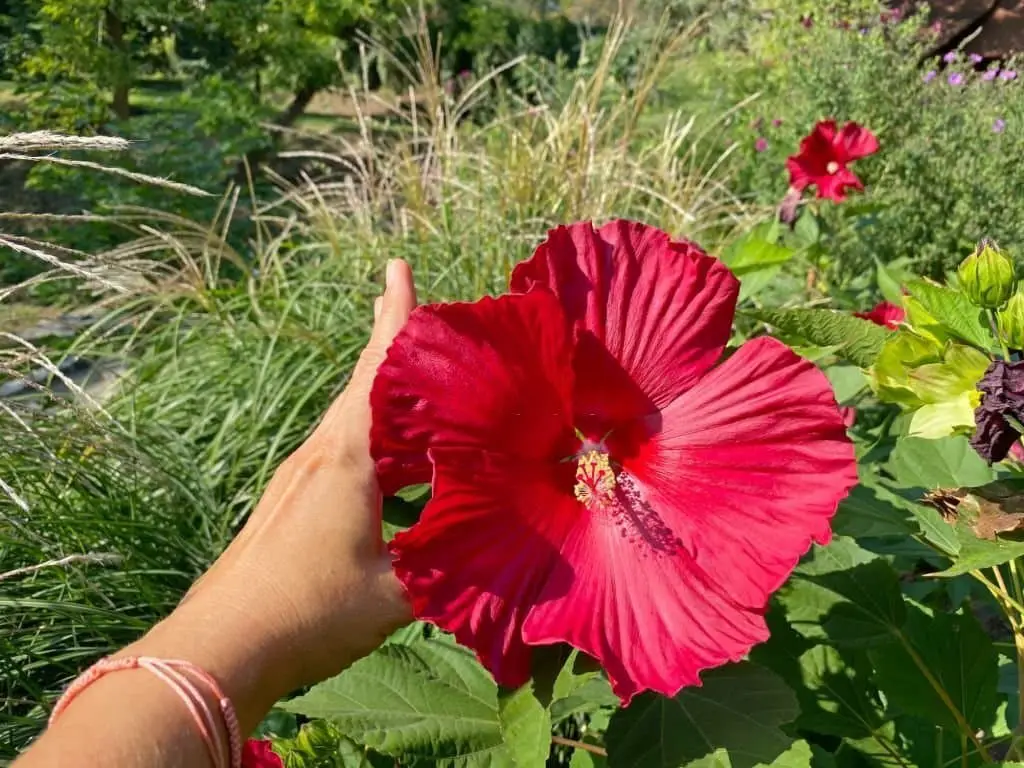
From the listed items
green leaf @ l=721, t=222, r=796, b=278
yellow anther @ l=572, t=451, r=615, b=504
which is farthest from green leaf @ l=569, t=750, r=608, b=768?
green leaf @ l=721, t=222, r=796, b=278

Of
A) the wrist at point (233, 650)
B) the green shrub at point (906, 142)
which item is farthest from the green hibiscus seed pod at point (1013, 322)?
the green shrub at point (906, 142)

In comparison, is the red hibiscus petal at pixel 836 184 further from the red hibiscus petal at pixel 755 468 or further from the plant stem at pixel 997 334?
the red hibiscus petal at pixel 755 468

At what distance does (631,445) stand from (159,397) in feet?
6.54

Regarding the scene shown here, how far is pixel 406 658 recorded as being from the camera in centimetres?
83

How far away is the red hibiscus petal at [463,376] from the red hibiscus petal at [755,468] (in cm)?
11

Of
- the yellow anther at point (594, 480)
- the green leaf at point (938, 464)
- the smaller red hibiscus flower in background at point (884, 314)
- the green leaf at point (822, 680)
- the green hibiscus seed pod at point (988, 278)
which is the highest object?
the green hibiscus seed pod at point (988, 278)

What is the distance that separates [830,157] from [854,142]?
0.08 metres

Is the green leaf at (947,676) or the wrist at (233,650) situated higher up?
the wrist at (233,650)

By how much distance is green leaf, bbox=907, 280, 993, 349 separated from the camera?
62 centimetres

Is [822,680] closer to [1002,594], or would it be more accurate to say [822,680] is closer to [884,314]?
[1002,594]

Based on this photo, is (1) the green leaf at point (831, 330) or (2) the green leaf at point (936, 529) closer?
(1) the green leaf at point (831, 330)

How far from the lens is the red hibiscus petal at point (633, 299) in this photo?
611mm

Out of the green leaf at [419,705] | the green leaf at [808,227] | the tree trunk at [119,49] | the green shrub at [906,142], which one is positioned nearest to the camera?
the green leaf at [419,705]

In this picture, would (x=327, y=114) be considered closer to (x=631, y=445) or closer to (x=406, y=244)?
(x=406, y=244)
